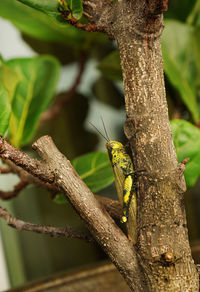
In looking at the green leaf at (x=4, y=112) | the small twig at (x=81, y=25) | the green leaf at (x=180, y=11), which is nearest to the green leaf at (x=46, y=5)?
the small twig at (x=81, y=25)

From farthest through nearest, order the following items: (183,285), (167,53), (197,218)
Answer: (197,218) → (167,53) → (183,285)

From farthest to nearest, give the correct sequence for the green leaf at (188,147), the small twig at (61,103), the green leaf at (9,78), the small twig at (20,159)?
the small twig at (61,103) → the green leaf at (9,78) → the green leaf at (188,147) → the small twig at (20,159)

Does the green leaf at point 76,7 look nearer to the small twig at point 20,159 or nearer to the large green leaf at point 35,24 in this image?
the small twig at point 20,159

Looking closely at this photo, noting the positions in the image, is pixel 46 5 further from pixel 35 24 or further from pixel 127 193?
pixel 35 24

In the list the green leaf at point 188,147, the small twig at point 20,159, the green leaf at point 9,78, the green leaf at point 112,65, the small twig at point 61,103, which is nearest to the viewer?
the small twig at point 20,159

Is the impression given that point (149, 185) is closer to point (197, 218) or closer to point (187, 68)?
point (187, 68)

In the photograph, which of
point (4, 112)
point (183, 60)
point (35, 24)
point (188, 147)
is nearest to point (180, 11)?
point (183, 60)

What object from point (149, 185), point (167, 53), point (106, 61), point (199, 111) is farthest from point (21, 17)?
point (149, 185)
